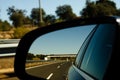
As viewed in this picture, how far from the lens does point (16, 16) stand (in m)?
107

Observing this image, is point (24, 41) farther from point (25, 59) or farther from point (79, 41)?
point (79, 41)

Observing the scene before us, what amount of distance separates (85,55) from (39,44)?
0.61m

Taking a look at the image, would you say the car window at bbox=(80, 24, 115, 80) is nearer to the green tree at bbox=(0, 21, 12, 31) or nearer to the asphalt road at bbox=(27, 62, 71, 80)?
the asphalt road at bbox=(27, 62, 71, 80)

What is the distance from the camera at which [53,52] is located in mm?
3074

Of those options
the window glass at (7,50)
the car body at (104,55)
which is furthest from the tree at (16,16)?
the car body at (104,55)

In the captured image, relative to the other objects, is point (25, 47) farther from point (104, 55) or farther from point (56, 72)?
point (104, 55)

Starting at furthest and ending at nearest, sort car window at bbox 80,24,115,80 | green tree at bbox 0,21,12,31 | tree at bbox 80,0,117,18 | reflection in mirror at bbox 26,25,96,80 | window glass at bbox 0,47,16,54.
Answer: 1. green tree at bbox 0,21,12,31
2. window glass at bbox 0,47,16,54
3. tree at bbox 80,0,117,18
4. reflection in mirror at bbox 26,25,96,80
5. car window at bbox 80,24,115,80

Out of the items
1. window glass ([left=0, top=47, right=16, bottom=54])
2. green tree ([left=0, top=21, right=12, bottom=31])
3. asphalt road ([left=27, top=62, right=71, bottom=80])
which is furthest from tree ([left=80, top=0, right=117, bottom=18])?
green tree ([left=0, top=21, right=12, bottom=31])

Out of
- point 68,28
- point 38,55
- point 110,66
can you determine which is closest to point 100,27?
point 68,28

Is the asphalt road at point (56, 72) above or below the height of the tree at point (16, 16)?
above

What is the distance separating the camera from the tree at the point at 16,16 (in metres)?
105

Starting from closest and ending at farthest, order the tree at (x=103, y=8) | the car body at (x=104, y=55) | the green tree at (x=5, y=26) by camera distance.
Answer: the car body at (x=104, y=55), the tree at (x=103, y=8), the green tree at (x=5, y=26)

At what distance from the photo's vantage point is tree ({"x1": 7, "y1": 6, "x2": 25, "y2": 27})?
343ft

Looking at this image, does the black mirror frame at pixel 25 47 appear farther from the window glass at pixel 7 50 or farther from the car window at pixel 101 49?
the window glass at pixel 7 50
